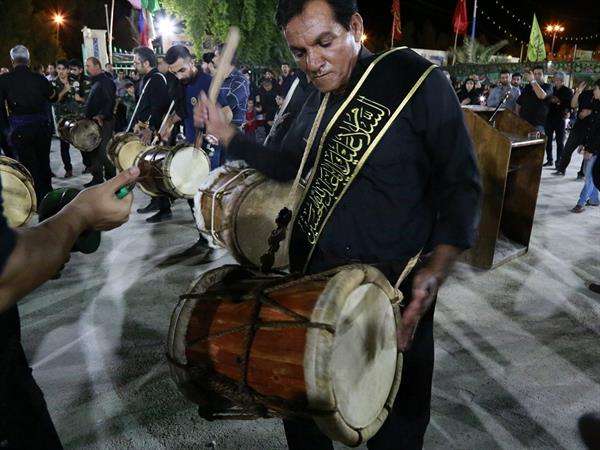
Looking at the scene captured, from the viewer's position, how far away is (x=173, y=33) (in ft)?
60.2

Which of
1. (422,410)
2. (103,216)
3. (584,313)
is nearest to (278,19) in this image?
(103,216)

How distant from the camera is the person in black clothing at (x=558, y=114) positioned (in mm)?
10117

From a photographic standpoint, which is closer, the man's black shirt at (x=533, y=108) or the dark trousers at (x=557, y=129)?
the man's black shirt at (x=533, y=108)

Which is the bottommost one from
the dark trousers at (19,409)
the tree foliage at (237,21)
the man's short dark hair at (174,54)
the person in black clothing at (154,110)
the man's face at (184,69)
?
the dark trousers at (19,409)

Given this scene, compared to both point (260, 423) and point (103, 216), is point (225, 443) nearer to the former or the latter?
point (260, 423)

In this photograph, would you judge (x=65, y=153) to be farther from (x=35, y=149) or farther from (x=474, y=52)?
(x=474, y=52)

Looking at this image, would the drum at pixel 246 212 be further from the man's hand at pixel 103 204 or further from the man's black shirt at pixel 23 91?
the man's black shirt at pixel 23 91

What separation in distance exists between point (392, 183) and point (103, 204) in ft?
3.07

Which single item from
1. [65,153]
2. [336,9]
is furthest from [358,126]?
[65,153]

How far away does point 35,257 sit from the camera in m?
1.11

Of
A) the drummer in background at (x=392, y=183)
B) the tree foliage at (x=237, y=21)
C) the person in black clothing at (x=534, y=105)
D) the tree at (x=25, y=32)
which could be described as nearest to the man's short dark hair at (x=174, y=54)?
the drummer in background at (x=392, y=183)

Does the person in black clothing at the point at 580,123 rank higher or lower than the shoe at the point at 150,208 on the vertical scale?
higher

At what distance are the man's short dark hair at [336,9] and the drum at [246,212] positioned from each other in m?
1.82

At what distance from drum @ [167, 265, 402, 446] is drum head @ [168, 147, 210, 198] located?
353 centimetres
